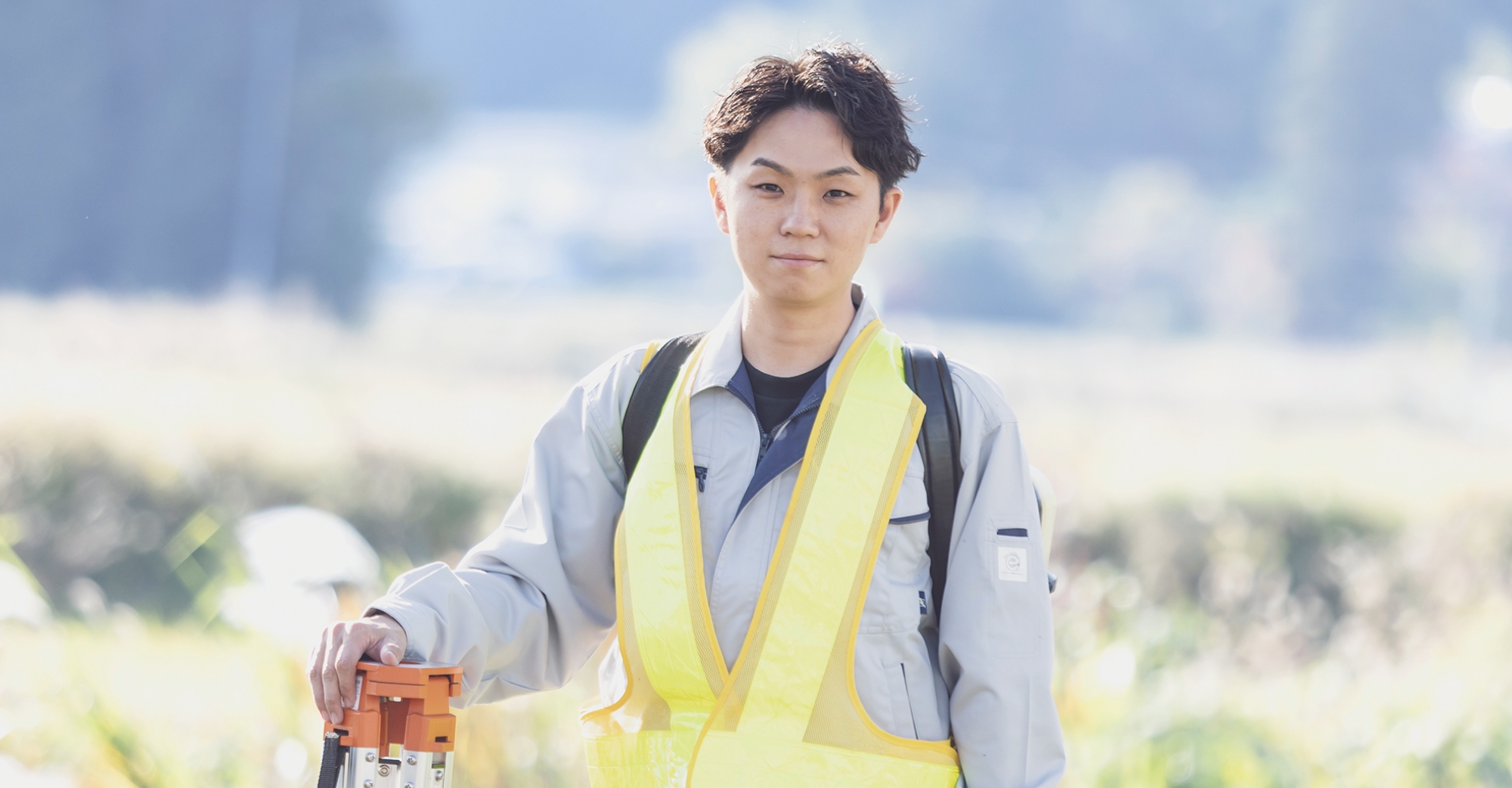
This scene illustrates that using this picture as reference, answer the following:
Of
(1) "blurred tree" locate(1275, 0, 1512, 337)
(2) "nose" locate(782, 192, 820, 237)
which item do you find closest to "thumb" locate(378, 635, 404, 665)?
(2) "nose" locate(782, 192, 820, 237)

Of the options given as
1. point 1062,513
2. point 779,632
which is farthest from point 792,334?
point 1062,513

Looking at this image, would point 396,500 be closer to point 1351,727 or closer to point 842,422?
point 1351,727

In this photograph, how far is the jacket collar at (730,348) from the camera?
2133mm

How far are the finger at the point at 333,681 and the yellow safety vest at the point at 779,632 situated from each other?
1.45 ft

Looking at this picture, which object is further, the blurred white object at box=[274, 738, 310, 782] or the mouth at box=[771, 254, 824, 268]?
the blurred white object at box=[274, 738, 310, 782]

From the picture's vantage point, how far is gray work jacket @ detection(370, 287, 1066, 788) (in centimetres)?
196

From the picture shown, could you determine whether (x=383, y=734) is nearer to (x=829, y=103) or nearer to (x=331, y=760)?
(x=331, y=760)

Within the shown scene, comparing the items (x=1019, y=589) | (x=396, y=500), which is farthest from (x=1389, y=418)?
(x=1019, y=589)

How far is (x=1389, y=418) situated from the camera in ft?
35.0

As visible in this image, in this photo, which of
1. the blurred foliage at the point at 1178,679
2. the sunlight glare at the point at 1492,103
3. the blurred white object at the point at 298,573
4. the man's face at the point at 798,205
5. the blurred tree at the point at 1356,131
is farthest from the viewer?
the blurred tree at the point at 1356,131

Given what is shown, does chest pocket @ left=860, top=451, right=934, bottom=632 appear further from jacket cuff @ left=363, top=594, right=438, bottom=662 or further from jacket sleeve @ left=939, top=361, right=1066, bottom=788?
jacket cuff @ left=363, top=594, right=438, bottom=662

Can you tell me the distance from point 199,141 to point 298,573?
28.5ft

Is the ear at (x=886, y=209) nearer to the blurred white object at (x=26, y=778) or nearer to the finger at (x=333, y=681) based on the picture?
the finger at (x=333, y=681)

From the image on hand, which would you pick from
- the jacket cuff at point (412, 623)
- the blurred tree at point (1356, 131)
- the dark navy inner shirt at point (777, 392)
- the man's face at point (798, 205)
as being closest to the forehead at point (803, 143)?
the man's face at point (798, 205)
